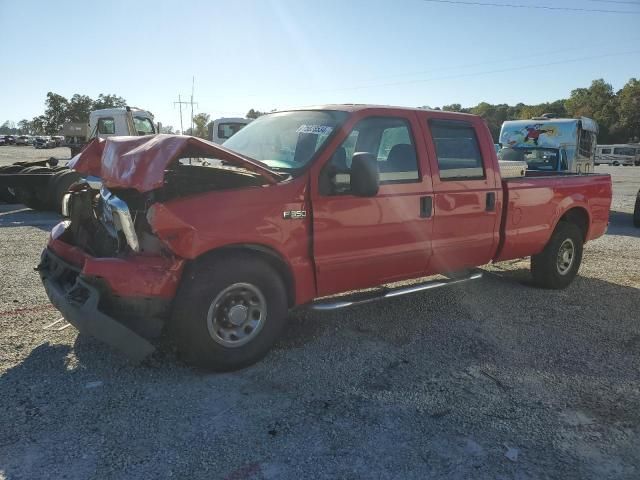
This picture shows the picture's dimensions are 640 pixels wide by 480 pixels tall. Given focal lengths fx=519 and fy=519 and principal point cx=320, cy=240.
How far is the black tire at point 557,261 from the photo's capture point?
19.5 feet

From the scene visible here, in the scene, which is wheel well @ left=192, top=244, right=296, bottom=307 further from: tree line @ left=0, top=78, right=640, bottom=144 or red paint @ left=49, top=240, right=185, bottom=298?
tree line @ left=0, top=78, right=640, bottom=144

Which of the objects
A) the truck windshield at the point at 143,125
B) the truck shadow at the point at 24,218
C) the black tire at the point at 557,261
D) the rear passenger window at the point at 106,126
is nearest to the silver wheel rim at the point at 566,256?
the black tire at the point at 557,261

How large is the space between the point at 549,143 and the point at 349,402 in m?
12.8

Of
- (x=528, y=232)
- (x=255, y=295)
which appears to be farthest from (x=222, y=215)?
(x=528, y=232)

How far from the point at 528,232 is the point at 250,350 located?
11.0 feet

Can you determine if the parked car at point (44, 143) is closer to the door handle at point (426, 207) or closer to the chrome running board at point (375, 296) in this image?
the chrome running board at point (375, 296)

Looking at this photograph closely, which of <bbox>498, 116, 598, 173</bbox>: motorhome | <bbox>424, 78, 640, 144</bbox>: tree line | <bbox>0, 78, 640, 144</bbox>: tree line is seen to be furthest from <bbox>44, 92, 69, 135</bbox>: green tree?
<bbox>498, 116, 598, 173</bbox>: motorhome

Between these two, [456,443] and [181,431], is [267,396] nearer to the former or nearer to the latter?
[181,431]

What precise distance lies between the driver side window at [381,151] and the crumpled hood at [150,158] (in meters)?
0.49

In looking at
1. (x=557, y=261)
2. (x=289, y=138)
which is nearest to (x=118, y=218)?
(x=289, y=138)

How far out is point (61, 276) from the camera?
12.6 ft

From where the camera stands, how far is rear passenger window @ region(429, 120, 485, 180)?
4.65 m

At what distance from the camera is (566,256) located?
6148 millimetres

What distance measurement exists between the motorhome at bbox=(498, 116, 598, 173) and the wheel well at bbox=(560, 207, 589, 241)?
23.0 ft
